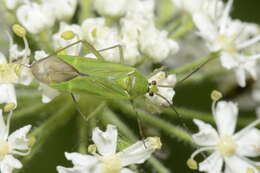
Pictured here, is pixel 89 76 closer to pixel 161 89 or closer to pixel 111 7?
pixel 161 89

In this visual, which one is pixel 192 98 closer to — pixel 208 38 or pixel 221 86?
pixel 221 86

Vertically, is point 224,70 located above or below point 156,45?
below

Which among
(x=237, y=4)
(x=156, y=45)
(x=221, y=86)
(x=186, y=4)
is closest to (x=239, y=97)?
(x=221, y=86)

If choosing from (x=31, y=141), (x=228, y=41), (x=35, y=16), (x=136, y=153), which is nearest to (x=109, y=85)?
(x=136, y=153)

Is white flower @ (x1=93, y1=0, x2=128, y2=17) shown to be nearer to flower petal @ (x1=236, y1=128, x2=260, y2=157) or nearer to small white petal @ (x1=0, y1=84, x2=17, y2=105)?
small white petal @ (x1=0, y1=84, x2=17, y2=105)

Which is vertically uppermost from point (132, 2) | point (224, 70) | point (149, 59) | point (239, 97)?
point (132, 2)

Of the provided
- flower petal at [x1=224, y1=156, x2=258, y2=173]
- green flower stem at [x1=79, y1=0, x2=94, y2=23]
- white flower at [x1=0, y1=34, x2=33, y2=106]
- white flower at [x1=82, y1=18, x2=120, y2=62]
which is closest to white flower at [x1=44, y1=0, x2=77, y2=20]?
green flower stem at [x1=79, y1=0, x2=94, y2=23]
